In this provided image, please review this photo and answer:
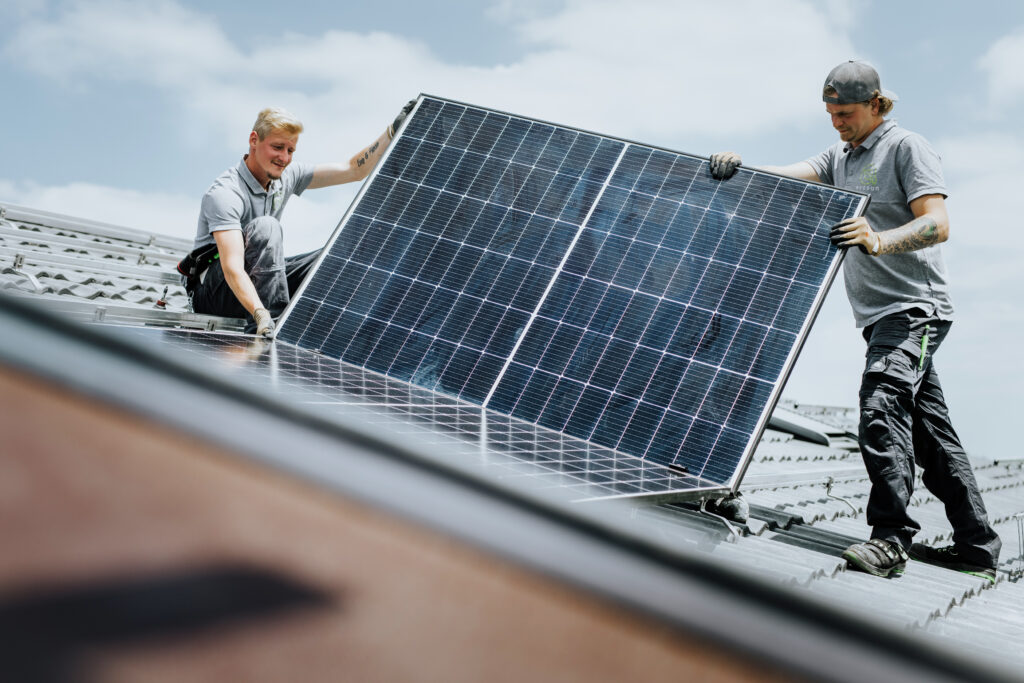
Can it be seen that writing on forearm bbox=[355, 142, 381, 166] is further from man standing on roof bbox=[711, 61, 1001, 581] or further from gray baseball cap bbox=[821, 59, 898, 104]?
gray baseball cap bbox=[821, 59, 898, 104]

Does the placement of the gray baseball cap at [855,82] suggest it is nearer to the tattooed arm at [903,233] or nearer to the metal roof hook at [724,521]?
the tattooed arm at [903,233]

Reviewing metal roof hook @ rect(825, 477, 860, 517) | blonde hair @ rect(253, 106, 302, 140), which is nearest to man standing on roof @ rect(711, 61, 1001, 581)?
metal roof hook @ rect(825, 477, 860, 517)

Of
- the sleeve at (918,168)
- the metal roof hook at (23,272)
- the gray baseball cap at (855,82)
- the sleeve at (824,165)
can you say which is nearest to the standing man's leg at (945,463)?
the sleeve at (918,168)

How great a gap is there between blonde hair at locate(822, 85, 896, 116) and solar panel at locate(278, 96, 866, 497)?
0.57 m

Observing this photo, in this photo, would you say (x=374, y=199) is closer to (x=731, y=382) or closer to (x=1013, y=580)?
(x=731, y=382)

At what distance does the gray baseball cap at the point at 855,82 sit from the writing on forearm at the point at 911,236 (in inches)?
34.6

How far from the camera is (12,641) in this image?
0.54 meters

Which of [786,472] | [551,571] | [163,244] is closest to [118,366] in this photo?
[551,571]

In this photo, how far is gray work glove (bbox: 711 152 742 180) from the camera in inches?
241

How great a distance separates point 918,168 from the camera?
5547 millimetres

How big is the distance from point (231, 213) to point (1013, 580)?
5.94 m

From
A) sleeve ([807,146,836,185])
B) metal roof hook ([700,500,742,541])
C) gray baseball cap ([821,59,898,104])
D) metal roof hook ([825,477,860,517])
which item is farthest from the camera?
metal roof hook ([825,477,860,517])

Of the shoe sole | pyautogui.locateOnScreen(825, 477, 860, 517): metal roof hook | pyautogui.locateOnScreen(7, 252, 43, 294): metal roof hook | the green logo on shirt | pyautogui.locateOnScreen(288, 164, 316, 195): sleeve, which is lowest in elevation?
pyautogui.locateOnScreen(7, 252, 43, 294): metal roof hook

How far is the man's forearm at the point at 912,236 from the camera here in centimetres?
532
